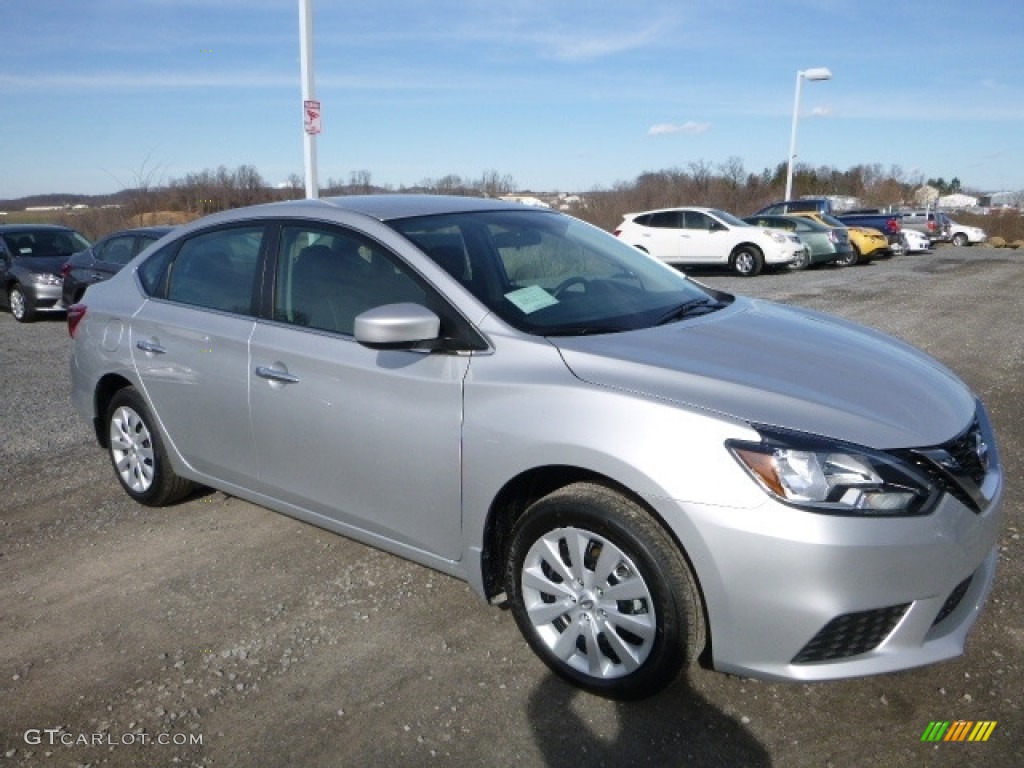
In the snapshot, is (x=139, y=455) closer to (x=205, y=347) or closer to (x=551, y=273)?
(x=205, y=347)

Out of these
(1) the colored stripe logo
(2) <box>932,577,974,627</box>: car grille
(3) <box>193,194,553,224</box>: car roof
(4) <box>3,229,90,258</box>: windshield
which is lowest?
(1) the colored stripe logo

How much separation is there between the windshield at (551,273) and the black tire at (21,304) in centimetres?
1114

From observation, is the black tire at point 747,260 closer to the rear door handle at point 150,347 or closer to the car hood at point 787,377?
the car hood at point 787,377

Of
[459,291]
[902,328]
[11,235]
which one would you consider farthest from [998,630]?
[11,235]

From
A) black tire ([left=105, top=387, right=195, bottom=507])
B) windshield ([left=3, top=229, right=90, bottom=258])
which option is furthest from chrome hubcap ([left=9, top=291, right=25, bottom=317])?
black tire ([left=105, top=387, right=195, bottom=507])

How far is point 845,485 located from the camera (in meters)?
2.42

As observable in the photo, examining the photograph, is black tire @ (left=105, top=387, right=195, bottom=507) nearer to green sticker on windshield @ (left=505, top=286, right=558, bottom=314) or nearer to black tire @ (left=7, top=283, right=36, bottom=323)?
green sticker on windshield @ (left=505, top=286, right=558, bottom=314)

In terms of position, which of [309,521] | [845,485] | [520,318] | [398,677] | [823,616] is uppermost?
[520,318]

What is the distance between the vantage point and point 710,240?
757 inches

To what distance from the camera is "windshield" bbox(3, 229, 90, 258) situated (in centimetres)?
1334

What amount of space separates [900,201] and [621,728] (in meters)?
69.8

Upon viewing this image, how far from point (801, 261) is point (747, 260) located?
1.76 m

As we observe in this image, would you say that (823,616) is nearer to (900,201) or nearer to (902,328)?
(902,328)

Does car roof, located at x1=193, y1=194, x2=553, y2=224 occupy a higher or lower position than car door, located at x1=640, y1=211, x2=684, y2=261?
higher
